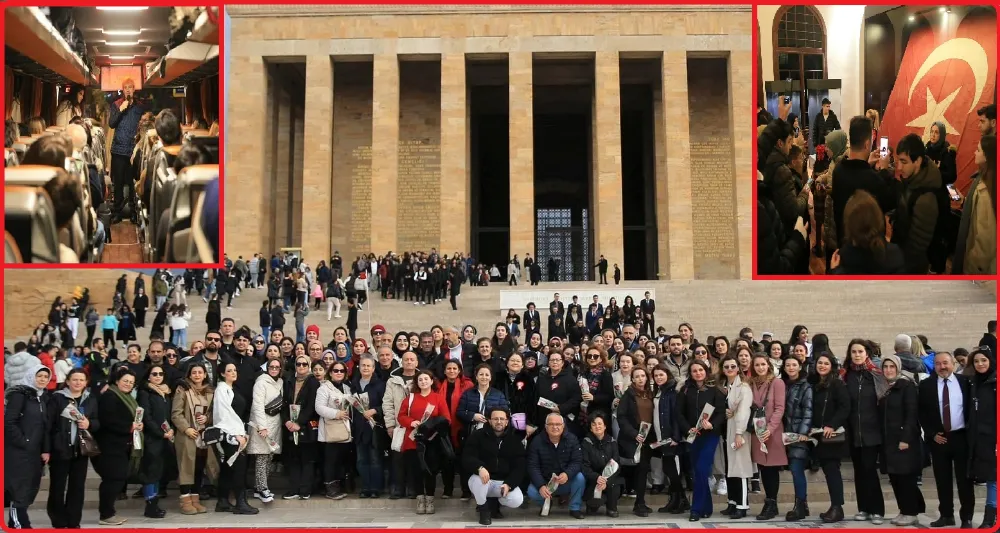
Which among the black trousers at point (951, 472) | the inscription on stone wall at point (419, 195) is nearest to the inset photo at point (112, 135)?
the black trousers at point (951, 472)

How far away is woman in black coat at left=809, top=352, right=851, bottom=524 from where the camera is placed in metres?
7.58

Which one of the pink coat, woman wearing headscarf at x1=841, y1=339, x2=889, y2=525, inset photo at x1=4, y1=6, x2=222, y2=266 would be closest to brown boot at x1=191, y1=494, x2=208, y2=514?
inset photo at x1=4, y1=6, x2=222, y2=266

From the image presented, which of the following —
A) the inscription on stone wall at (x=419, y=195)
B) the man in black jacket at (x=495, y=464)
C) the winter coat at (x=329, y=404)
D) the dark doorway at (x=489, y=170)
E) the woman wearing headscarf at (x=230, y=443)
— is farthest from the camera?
the dark doorway at (x=489, y=170)

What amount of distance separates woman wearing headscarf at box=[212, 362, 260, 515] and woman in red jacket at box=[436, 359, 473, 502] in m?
1.90

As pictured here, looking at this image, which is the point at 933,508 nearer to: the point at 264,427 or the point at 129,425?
the point at 264,427

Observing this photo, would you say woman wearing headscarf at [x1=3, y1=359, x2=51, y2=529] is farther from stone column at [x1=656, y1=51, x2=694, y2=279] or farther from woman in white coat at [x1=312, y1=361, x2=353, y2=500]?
stone column at [x1=656, y1=51, x2=694, y2=279]

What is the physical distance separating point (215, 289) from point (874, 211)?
20066 mm

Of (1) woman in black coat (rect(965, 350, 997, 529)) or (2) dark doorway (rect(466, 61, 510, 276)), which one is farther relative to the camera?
(2) dark doorway (rect(466, 61, 510, 276))

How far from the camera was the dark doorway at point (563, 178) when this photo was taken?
3584cm

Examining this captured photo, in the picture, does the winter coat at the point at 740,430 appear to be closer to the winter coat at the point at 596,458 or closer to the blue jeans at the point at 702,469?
the blue jeans at the point at 702,469

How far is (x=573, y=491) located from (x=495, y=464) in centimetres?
80

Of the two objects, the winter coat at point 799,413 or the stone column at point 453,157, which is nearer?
the winter coat at point 799,413

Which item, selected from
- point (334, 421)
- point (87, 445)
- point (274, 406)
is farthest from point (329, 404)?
point (87, 445)

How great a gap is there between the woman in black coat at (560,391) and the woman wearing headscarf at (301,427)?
2.26m
